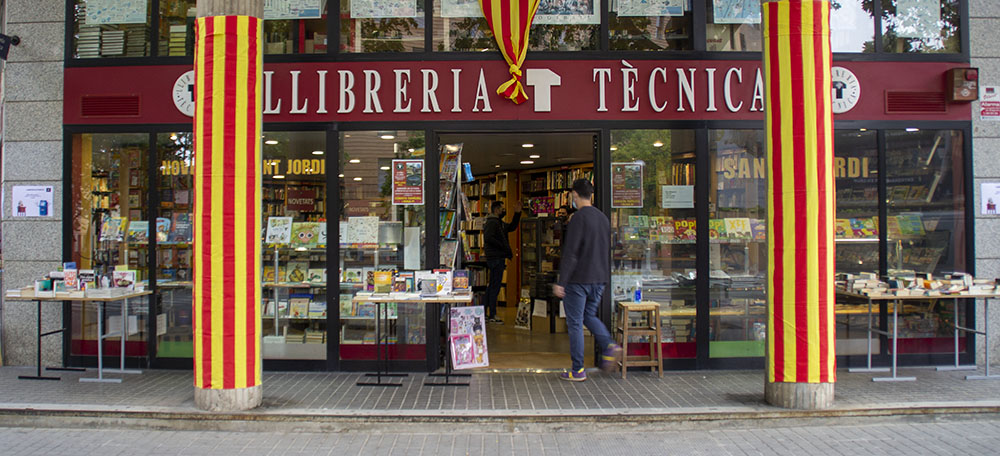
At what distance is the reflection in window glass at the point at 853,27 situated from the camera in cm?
636

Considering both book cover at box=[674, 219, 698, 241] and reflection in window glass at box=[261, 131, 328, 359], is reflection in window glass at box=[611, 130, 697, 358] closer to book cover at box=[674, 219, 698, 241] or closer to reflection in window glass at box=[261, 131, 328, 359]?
book cover at box=[674, 219, 698, 241]

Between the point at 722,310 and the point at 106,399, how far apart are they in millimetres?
5795

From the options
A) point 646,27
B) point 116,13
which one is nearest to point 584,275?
point 646,27

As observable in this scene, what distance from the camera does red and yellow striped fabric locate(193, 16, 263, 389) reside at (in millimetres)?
4867

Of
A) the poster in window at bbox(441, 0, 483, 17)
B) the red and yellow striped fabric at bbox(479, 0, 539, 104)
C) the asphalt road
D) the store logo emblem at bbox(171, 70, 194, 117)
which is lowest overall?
the asphalt road

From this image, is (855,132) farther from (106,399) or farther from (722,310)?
(106,399)

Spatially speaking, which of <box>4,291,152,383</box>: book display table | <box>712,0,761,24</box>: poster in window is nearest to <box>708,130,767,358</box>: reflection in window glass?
<box>712,0,761,24</box>: poster in window

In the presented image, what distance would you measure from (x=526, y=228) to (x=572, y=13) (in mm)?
5337

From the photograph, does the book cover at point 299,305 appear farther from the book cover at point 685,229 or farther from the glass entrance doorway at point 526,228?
the book cover at point 685,229

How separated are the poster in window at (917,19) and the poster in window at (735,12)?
5.01ft

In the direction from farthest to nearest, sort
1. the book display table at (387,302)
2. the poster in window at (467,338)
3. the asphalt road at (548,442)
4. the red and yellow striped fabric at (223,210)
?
the poster in window at (467,338)
the book display table at (387,302)
the red and yellow striped fabric at (223,210)
the asphalt road at (548,442)

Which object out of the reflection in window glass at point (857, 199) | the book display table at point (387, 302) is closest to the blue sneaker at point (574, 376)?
the book display table at point (387, 302)

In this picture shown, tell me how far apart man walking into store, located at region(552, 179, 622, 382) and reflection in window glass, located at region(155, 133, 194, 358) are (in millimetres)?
3916

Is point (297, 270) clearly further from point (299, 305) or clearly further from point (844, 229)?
point (844, 229)
